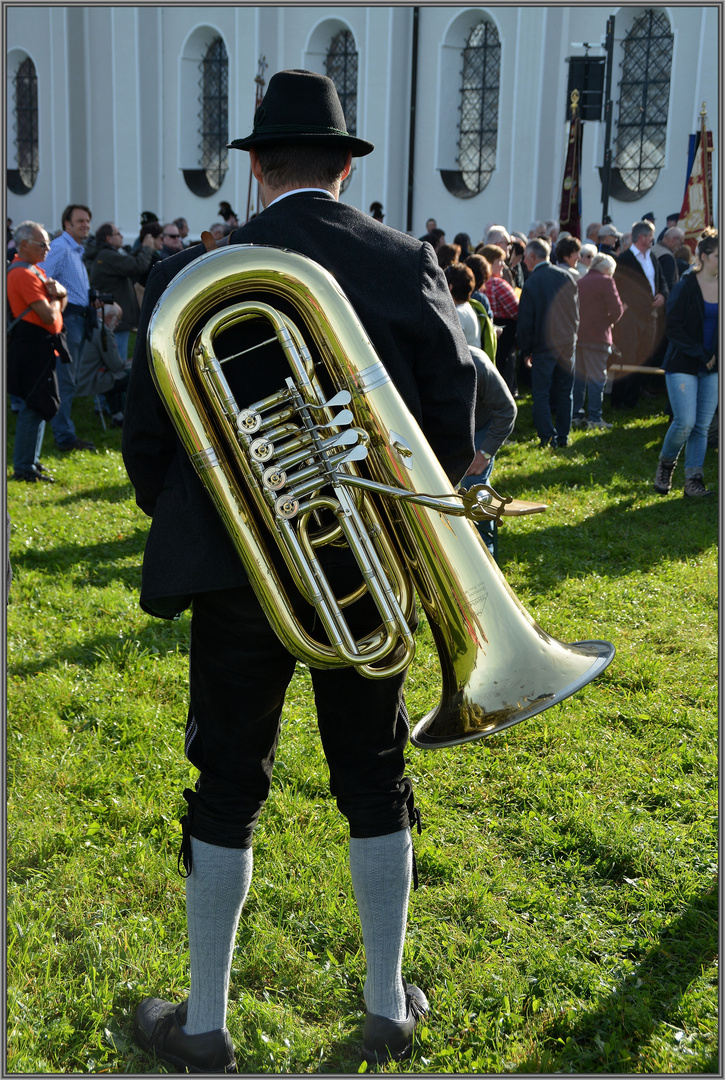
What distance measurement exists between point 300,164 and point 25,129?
26.2m

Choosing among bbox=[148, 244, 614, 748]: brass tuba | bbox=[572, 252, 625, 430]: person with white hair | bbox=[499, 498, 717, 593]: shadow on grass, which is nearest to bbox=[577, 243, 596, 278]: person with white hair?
bbox=[572, 252, 625, 430]: person with white hair

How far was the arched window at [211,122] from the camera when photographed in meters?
21.5

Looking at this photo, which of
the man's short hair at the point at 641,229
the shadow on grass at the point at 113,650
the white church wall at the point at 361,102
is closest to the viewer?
the shadow on grass at the point at 113,650

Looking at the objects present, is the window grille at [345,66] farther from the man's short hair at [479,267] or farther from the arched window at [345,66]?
the man's short hair at [479,267]

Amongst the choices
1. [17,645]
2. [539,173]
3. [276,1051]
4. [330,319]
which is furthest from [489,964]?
[539,173]

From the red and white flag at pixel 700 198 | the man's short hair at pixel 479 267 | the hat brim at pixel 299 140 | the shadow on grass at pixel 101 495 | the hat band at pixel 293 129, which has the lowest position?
the shadow on grass at pixel 101 495

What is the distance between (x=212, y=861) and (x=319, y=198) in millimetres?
1418

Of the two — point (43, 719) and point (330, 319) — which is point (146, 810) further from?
point (330, 319)

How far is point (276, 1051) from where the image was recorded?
223cm

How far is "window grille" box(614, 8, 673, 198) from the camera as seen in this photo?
56.9 ft

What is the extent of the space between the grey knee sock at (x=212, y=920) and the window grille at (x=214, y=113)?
21630 millimetres

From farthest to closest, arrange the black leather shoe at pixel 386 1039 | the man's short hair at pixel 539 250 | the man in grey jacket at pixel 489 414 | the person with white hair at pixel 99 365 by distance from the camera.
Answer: the man's short hair at pixel 539 250
the person with white hair at pixel 99 365
the man in grey jacket at pixel 489 414
the black leather shoe at pixel 386 1039

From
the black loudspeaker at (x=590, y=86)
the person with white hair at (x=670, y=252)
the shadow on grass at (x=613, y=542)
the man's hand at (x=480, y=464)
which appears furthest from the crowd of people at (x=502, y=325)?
the black loudspeaker at (x=590, y=86)

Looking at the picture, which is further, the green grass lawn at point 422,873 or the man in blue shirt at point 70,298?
the man in blue shirt at point 70,298
